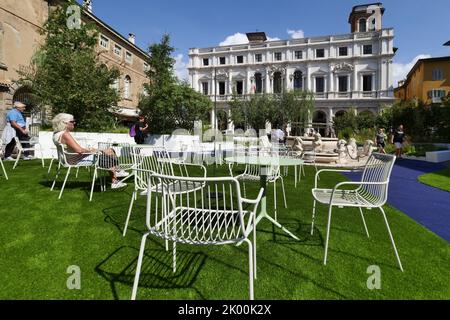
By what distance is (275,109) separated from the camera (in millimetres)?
30922

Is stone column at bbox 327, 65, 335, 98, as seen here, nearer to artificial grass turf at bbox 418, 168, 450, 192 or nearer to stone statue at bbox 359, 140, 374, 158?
stone statue at bbox 359, 140, 374, 158

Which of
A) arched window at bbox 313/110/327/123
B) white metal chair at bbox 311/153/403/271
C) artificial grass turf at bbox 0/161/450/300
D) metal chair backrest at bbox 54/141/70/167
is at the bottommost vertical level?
artificial grass turf at bbox 0/161/450/300

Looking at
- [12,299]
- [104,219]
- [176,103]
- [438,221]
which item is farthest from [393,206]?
[176,103]

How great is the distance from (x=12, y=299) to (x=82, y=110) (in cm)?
1175

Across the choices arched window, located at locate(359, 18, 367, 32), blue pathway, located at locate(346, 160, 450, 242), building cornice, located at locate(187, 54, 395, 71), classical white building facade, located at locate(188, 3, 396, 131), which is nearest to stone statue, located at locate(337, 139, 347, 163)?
blue pathway, located at locate(346, 160, 450, 242)

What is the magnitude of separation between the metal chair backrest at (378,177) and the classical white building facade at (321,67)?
3199 cm

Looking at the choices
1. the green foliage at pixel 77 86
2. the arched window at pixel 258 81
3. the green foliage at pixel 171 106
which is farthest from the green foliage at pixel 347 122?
the green foliage at pixel 77 86

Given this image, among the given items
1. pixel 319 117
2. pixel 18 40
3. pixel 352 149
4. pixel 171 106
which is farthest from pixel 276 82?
pixel 352 149

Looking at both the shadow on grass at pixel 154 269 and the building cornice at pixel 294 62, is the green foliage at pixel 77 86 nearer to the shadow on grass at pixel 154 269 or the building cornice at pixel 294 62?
the shadow on grass at pixel 154 269

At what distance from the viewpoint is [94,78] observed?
12.1 metres

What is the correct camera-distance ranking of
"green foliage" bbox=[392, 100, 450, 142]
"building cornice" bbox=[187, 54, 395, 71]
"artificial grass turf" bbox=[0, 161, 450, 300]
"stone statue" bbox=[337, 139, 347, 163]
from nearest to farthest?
1. "artificial grass turf" bbox=[0, 161, 450, 300]
2. "stone statue" bbox=[337, 139, 347, 163]
3. "green foliage" bbox=[392, 100, 450, 142]
4. "building cornice" bbox=[187, 54, 395, 71]

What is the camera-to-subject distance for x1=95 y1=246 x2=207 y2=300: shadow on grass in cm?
237

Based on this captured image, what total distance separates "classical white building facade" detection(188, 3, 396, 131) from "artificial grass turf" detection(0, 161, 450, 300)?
32013 mm

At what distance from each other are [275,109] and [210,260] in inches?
1162
